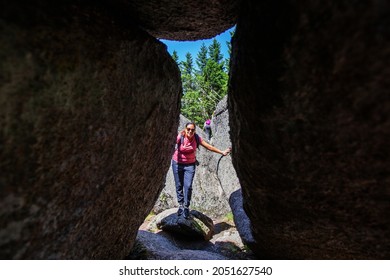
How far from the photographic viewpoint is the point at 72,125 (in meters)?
2.13

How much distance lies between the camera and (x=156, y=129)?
11.3 ft

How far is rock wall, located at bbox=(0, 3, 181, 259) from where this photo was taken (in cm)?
172

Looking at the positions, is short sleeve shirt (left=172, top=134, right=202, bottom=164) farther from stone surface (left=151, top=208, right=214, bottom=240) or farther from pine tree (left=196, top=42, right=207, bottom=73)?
pine tree (left=196, top=42, right=207, bottom=73)

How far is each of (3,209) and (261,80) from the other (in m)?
2.01

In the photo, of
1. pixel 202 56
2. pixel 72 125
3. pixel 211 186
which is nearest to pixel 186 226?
pixel 211 186

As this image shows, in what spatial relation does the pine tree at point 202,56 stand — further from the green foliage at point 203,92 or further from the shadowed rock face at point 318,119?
the shadowed rock face at point 318,119

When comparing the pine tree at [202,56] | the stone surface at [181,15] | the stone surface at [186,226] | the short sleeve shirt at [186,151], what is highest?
the pine tree at [202,56]

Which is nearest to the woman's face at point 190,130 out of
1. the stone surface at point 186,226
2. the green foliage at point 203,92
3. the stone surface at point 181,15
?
the stone surface at point 186,226

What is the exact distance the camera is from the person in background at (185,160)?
709 cm

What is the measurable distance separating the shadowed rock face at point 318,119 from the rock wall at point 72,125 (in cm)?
107

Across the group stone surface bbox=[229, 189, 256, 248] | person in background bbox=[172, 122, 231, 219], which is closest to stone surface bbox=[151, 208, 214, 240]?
person in background bbox=[172, 122, 231, 219]

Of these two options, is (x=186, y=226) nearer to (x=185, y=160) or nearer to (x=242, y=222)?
(x=185, y=160)

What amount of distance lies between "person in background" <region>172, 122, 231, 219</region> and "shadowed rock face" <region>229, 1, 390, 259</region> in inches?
154

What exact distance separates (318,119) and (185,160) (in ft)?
17.8
